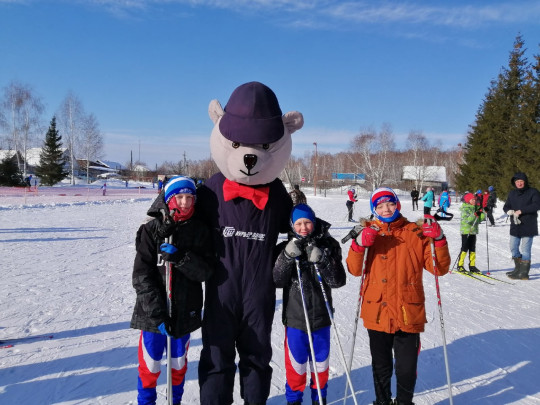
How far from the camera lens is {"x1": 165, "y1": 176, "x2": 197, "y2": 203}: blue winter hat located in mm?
2564

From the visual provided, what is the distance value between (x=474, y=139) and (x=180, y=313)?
32662 mm

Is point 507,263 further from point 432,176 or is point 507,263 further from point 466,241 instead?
point 432,176

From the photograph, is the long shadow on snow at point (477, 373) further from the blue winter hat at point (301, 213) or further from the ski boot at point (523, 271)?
the ski boot at point (523, 271)

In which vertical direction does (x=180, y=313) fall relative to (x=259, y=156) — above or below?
below

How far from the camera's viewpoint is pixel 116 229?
40.3ft

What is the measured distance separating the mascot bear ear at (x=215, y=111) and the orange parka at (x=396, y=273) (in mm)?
1327

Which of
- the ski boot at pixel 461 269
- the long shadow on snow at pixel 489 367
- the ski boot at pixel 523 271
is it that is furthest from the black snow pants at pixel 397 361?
the ski boot at pixel 523 271

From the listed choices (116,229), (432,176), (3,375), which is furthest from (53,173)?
(432,176)

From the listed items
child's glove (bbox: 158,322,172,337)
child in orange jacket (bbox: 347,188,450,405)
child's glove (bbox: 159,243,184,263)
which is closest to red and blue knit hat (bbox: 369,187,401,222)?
child in orange jacket (bbox: 347,188,450,405)

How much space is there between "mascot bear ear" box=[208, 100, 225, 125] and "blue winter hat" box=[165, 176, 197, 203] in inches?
18.4

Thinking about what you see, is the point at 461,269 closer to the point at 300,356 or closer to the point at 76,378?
the point at 300,356

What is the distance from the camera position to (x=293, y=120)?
8.96ft

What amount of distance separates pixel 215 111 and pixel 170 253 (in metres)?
1.04

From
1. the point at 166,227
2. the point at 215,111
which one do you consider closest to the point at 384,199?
the point at 215,111
